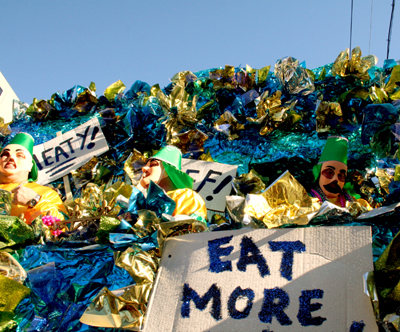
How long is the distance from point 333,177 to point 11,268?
1611 mm

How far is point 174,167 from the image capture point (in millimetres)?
2098

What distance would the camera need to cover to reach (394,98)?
190 centimetres

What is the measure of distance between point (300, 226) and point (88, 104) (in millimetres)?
2074

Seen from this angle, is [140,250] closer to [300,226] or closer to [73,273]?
[73,273]

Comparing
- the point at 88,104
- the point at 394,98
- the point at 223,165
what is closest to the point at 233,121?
the point at 223,165

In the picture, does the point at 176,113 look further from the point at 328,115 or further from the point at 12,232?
the point at 12,232

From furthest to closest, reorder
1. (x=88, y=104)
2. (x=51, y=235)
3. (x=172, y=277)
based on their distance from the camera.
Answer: (x=88, y=104)
(x=51, y=235)
(x=172, y=277)

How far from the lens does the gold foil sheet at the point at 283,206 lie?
1.12 metres

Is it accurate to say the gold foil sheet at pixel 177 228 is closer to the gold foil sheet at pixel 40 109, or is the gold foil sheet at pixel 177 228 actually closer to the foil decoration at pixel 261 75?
the foil decoration at pixel 261 75

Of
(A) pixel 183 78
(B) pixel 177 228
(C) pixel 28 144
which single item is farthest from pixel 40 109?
(B) pixel 177 228

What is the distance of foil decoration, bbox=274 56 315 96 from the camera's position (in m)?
2.18

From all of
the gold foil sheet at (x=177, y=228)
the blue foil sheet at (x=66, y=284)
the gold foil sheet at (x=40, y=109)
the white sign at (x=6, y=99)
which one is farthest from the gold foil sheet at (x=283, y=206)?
the white sign at (x=6, y=99)

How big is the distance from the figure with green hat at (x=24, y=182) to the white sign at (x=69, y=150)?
0.09 m

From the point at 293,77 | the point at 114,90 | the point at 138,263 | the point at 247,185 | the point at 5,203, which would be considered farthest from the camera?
the point at 114,90
